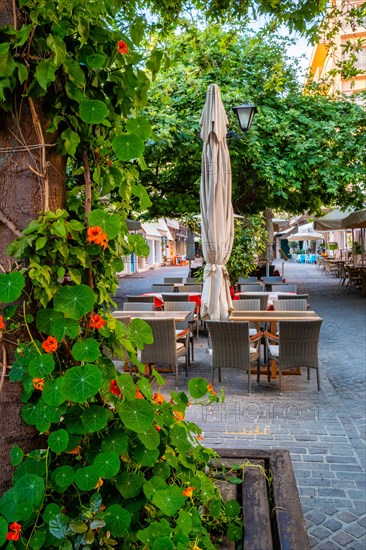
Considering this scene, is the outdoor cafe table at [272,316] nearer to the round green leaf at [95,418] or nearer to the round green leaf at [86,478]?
the round green leaf at [95,418]

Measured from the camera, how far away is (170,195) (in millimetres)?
16547

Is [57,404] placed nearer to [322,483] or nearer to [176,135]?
[322,483]

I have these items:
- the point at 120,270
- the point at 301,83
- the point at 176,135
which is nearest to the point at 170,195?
the point at 176,135

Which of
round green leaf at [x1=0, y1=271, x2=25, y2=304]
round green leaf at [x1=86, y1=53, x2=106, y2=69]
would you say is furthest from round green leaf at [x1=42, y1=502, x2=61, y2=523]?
round green leaf at [x1=86, y1=53, x2=106, y2=69]

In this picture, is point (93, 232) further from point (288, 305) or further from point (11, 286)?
point (288, 305)

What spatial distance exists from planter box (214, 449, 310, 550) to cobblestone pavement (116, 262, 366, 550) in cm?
115

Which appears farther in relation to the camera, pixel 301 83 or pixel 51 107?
pixel 301 83

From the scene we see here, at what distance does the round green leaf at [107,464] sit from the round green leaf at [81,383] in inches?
8.0

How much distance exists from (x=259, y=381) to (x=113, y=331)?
5244mm

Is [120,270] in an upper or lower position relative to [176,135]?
lower

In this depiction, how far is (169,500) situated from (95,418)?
13.8 inches

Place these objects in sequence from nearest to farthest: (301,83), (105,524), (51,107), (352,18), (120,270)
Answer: (105,524) → (51,107) → (120,270) → (352,18) → (301,83)

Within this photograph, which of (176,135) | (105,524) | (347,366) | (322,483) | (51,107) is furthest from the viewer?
(176,135)

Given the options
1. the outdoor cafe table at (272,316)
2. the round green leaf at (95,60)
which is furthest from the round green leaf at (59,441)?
the outdoor cafe table at (272,316)
